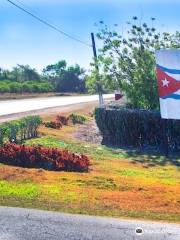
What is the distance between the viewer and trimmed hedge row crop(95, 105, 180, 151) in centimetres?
2105

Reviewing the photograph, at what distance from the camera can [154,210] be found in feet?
32.0

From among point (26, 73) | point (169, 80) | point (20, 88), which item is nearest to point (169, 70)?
point (169, 80)

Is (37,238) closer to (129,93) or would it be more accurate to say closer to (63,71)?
(129,93)

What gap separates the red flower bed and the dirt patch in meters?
8.80

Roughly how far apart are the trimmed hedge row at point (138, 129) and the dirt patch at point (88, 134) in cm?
76

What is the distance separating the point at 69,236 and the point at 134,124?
550 inches

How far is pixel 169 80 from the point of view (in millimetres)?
17406

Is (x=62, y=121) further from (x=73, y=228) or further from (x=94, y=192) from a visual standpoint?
(x=73, y=228)

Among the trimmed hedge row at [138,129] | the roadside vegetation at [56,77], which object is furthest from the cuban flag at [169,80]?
the roadside vegetation at [56,77]

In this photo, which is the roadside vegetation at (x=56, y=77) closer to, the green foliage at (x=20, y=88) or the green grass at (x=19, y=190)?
the green foliage at (x=20, y=88)

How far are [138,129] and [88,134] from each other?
4.51m

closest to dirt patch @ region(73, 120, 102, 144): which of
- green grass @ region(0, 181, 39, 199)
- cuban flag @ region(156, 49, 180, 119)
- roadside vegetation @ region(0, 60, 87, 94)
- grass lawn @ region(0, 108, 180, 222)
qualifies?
cuban flag @ region(156, 49, 180, 119)

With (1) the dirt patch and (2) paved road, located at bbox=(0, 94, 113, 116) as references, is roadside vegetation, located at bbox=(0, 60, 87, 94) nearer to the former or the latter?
(2) paved road, located at bbox=(0, 94, 113, 116)

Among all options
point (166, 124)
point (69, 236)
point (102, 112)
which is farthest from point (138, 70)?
point (69, 236)
